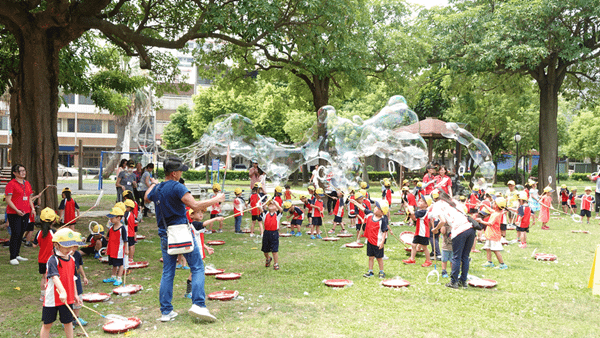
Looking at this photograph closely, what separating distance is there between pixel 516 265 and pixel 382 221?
10.6 ft

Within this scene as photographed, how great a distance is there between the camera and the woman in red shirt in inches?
354

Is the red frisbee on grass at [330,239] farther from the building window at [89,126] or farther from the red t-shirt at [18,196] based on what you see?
the building window at [89,126]

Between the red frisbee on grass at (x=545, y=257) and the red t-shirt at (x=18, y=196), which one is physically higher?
the red t-shirt at (x=18, y=196)

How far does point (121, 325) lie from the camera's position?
544 cm

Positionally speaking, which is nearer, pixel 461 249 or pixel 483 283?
pixel 461 249

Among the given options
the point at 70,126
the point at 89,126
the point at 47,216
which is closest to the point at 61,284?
the point at 47,216

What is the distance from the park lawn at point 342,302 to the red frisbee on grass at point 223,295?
105mm

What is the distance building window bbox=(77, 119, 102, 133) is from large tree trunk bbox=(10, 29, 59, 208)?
4935 cm

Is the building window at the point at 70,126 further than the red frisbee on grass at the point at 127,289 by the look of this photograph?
Yes

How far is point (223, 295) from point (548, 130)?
1994cm

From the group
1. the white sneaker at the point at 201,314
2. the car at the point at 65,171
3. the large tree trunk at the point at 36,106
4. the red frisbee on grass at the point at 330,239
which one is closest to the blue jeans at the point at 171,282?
the white sneaker at the point at 201,314

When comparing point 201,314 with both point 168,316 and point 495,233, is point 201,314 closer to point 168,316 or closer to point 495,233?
point 168,316

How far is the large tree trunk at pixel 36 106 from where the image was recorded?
12.2 meters

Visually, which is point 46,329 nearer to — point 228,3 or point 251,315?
point 251,315
